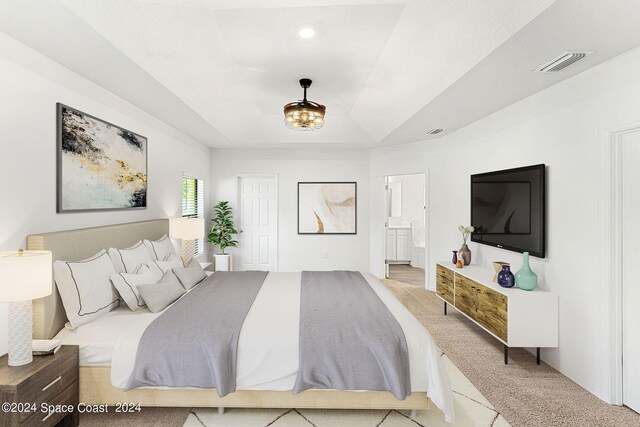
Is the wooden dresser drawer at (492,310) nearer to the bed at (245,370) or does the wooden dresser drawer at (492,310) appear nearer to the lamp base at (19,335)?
the bed at (245,370)

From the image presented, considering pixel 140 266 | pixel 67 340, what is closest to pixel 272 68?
pixel 140 266

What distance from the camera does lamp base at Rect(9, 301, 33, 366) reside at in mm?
1771

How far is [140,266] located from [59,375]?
107cm

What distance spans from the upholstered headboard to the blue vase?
137 inches

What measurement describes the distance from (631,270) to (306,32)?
9.49 ft

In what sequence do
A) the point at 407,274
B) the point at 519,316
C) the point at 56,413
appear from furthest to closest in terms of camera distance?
the point at 407,274
the point at 519,316
the point at 56,413

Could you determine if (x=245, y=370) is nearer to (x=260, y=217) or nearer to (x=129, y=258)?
(x=129, y=258)

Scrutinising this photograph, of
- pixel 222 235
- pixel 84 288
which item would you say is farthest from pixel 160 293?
pixel 222 235

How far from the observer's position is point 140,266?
9.23 feet

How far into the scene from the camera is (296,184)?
236 inches

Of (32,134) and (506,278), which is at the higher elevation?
(32,134)

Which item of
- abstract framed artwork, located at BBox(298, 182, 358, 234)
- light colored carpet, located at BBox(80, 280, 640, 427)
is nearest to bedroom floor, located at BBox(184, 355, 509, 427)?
light colored carpet, located at BBox(80, 280, 640, 427)

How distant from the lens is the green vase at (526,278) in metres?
2.85

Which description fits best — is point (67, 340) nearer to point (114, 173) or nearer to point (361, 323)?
point (114, 173)
